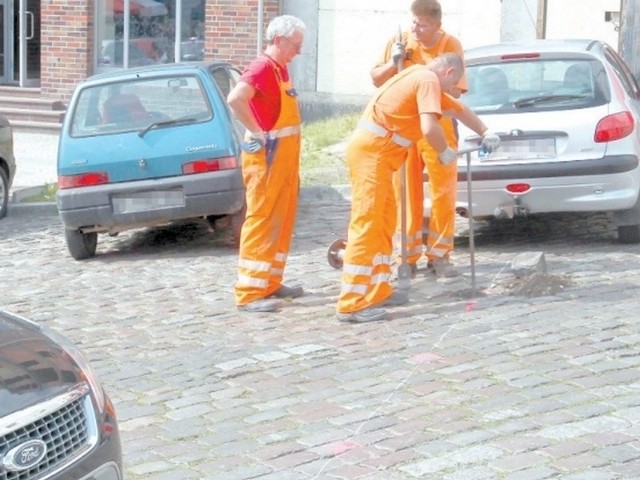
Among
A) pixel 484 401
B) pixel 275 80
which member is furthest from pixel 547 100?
pixel 484 401

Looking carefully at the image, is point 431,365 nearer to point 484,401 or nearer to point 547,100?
point 484,401

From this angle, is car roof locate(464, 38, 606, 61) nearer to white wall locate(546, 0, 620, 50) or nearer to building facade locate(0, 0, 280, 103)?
white wall locate(546, 0, 620, 50)

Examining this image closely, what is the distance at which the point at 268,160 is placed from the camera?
28.5 feet

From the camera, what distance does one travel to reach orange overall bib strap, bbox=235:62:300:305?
8711 mm

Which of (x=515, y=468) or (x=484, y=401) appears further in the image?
(x=484, y=401)

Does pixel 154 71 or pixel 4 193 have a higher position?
pixel 154 71

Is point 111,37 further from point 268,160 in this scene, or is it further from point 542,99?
point 268,160

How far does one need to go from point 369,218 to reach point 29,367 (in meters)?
3.62

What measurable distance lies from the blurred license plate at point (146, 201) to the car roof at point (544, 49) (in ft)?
8.24

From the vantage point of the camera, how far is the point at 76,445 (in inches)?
188

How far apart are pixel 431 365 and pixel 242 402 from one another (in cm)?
110

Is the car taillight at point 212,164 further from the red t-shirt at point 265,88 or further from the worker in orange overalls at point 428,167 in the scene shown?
the red t-shirt at point 265,88

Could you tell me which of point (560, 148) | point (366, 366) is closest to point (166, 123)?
point (560, 148)

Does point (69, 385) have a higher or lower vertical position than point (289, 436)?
higher
